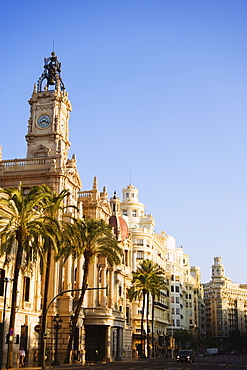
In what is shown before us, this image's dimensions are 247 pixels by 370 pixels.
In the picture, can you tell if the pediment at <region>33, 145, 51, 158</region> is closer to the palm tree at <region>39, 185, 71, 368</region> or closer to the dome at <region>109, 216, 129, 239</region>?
the dome at <region>109, 216, 129, 239</region>

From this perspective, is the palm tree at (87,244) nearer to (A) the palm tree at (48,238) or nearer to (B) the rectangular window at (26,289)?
(B) the rectangular window at (26,289)

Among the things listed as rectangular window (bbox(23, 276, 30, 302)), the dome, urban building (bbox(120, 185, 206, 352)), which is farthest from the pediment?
urban building (bbox(120, 185, 206, 352))

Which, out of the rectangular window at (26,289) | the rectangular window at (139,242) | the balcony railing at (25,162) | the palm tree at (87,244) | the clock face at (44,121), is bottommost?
the rectangular window at (26,289)

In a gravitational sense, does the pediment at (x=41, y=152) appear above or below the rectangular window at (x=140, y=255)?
above

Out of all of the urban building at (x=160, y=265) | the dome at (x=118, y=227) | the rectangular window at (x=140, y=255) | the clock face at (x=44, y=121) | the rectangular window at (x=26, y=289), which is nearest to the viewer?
the rectangular window at (x=26, y=289)

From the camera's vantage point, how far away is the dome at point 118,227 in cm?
8288

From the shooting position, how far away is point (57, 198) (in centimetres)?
4522

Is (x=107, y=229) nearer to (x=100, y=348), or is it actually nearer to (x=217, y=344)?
(x=100, y=348)

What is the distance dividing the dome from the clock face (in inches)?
842

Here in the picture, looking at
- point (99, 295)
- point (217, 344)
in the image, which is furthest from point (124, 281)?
point (217, 344)

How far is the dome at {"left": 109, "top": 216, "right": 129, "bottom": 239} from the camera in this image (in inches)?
3263

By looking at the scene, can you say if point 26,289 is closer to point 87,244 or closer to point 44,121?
point 87,244

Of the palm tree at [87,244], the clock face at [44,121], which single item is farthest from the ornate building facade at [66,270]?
the palm tree at [87,244]

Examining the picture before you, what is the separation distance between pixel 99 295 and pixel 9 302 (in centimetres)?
2356
